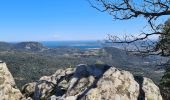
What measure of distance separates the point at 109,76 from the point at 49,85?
5.18m

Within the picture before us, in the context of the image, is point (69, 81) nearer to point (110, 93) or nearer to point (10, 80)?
point (110, 93)

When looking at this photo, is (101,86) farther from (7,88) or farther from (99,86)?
(7,88)

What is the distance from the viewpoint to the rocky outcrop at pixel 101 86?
62.2 ft

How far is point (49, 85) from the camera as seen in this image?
23.4 meters

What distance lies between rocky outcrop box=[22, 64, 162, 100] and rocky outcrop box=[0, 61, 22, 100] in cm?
276

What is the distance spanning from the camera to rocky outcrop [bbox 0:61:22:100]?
969 inches

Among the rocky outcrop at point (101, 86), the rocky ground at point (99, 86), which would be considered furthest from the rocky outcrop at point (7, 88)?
the rocky outcrop at point (101, 86)

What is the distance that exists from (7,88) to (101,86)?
8.99 meters

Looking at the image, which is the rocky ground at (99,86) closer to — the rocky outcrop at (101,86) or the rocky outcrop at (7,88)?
the rocky outcrop at (101,86)

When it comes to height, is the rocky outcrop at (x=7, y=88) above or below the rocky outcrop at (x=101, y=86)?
below

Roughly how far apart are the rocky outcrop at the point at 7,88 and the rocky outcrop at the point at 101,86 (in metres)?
2.76

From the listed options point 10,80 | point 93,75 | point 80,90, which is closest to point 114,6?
point 93,75

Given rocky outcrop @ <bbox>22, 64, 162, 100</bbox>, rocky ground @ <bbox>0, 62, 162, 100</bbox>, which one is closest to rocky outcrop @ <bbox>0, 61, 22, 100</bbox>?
rocky ground @ <bbox>0, 62, 162, 100</bbox>

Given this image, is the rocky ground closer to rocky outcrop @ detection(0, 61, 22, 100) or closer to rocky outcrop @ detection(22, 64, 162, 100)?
rocky outcrop @ detection(22, 64, 162, 100)
